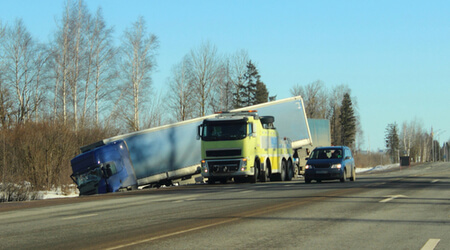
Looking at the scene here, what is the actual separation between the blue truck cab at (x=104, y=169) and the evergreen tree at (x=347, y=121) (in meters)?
107

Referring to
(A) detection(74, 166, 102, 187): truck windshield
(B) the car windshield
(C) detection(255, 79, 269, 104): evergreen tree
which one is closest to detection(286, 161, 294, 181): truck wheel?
(B) the car windshield

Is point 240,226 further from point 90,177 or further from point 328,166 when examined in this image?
point 328,166

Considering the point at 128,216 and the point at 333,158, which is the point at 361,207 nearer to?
the point at 128,216

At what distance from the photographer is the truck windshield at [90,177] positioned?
27.8 meters

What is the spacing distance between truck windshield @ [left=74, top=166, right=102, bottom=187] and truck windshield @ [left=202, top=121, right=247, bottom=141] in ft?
17.4

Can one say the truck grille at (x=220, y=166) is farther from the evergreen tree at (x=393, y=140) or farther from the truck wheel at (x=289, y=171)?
the evergreen tree at (x=393, y=140)

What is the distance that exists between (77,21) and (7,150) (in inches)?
883

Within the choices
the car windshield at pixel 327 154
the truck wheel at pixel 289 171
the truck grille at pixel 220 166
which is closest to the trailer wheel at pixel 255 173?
the truck grille at pixel 220 166

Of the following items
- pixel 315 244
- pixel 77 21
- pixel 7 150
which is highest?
pixel 77 21

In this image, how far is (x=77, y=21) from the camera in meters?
52.8

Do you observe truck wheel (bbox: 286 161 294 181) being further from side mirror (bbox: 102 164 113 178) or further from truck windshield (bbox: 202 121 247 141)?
side mirror (bbox: 102 164 113 178)

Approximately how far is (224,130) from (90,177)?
665 cm

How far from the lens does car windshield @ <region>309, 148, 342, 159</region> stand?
98.5 feet

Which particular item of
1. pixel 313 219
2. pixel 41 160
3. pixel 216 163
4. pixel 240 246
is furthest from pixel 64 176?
pixel 240 246
